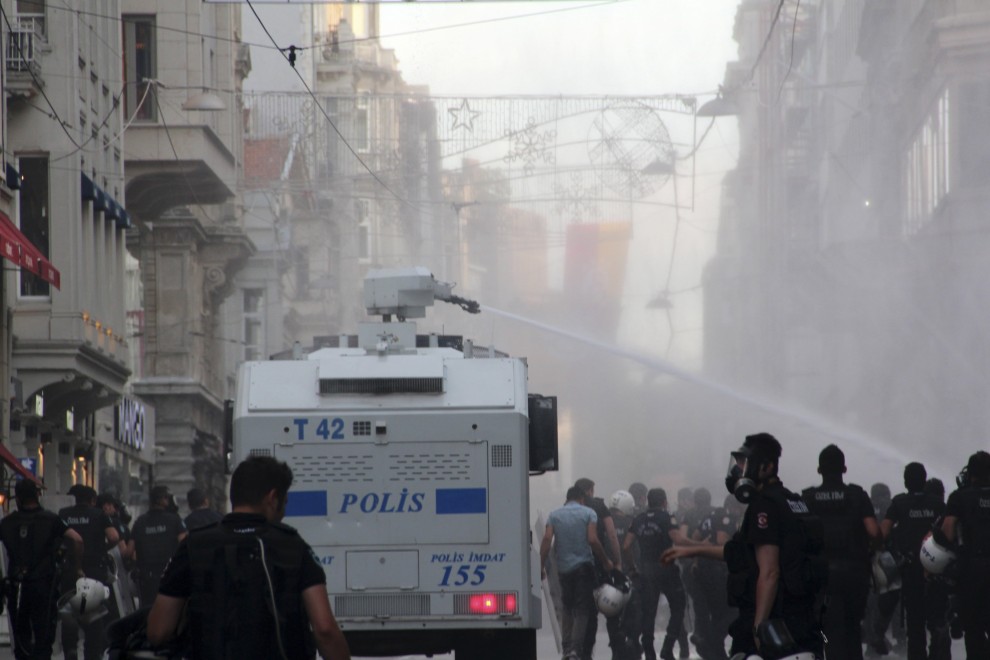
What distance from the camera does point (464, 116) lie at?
136ft

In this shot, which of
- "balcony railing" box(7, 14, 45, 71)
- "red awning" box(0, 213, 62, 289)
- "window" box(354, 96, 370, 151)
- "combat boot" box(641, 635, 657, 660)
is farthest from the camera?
"window" box(354, 96, 370, 151)

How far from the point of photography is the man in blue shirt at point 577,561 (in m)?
14.9

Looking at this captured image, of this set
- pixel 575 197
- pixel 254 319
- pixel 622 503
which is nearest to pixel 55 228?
pixel 622 503

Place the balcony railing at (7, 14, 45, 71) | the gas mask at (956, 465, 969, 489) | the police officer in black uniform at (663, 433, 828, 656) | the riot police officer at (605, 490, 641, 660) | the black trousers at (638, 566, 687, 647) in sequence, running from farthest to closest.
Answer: the balcony railing at (7, 14, 45, 71) → the black trousers at (638, 566, 687, 647) → the riot police officer at (605, 490, 641, 660) → the gas mask at (956, 465, 969, 489) → the police officer in black uniform at (663, 433, 828, 656)

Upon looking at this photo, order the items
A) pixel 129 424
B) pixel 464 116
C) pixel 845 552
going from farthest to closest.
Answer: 1. pixel 464 116
2. pixel 129 424
3. pixel 845 552

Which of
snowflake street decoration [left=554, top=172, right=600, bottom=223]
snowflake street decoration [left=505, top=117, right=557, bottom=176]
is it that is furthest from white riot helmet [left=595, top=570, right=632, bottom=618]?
snowflake street decoration [left=554, top=172, right=600, bottom=223]

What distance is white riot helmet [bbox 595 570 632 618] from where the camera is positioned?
589 inches

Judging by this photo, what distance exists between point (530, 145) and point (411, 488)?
31.7 meters

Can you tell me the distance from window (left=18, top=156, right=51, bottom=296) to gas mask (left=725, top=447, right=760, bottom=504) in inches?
735

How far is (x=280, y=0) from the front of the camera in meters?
15.0

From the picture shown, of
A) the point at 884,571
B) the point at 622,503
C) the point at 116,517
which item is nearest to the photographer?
the point at 884,571

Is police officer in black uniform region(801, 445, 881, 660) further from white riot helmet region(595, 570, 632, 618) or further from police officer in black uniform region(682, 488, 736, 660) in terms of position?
white riot helmet region(595, 570, 632, 618)

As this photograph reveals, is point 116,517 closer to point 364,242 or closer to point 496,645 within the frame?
point 496,645

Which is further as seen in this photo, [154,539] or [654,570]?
[654,570]
